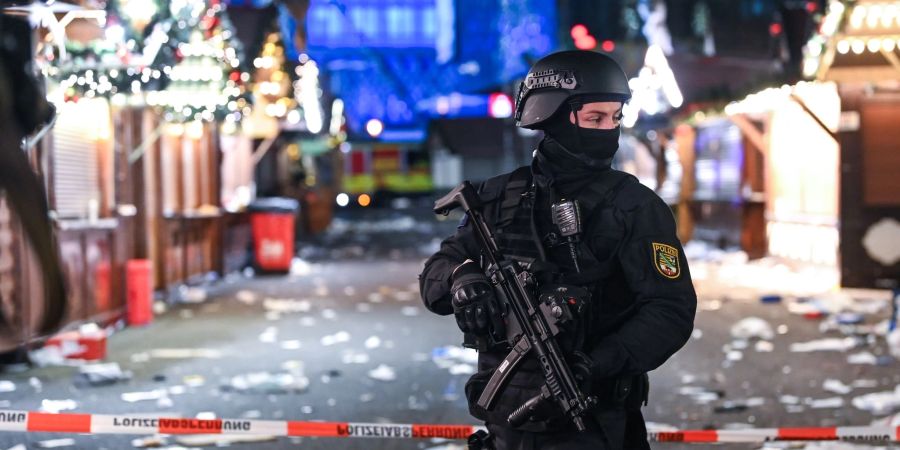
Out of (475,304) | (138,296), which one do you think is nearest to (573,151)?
(475,304)

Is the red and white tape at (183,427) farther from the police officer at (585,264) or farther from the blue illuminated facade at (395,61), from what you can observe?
the blue illuminated facade at (395,61)

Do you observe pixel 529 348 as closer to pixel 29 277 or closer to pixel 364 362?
pixel 364 362

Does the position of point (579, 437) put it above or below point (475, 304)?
below

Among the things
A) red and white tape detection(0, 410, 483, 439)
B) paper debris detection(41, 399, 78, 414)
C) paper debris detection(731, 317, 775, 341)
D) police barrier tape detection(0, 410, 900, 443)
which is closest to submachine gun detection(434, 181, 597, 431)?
police barrier tape detection(0, 410, 900, 443)

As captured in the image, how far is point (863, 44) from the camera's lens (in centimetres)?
1527

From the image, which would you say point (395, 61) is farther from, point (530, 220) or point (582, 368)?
point (582, 368)

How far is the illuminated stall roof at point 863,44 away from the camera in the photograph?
15188 mm

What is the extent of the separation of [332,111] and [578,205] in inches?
2154

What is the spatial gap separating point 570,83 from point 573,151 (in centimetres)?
22

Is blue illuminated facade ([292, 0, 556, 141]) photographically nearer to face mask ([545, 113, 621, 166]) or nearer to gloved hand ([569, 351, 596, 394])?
face mask ([545, 113, 621, 166])

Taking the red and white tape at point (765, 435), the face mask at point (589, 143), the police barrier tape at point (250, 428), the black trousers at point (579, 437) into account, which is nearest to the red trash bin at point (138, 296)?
the police barrier tape at point (250, 428)

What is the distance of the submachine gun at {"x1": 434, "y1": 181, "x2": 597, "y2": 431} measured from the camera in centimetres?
338

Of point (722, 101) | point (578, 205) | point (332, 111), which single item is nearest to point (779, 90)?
point (722, 101)

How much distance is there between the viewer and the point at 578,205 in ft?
11.6
